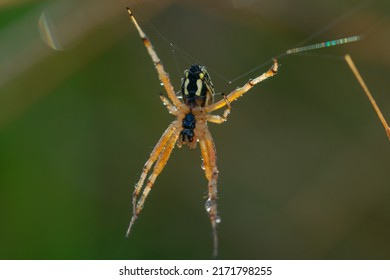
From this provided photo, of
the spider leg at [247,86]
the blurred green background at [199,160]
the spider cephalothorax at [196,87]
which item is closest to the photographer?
the spider leg at [247,86]

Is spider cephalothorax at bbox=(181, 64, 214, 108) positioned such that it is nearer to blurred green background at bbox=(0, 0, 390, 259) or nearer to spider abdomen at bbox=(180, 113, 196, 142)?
spider abdomen at bbox=(180, 113, 196, 142)

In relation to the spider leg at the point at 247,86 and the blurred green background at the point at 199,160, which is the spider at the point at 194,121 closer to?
the spider leg at the point at 247,86

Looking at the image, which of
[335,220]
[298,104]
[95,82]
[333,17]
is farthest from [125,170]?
[333,17]

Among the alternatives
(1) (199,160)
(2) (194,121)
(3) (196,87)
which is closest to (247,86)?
(3) (196,87)

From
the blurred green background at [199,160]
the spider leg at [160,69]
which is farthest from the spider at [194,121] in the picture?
the blurred green background at [199,160]

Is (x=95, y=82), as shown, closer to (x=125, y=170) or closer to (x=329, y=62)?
(x=125, y=170)
